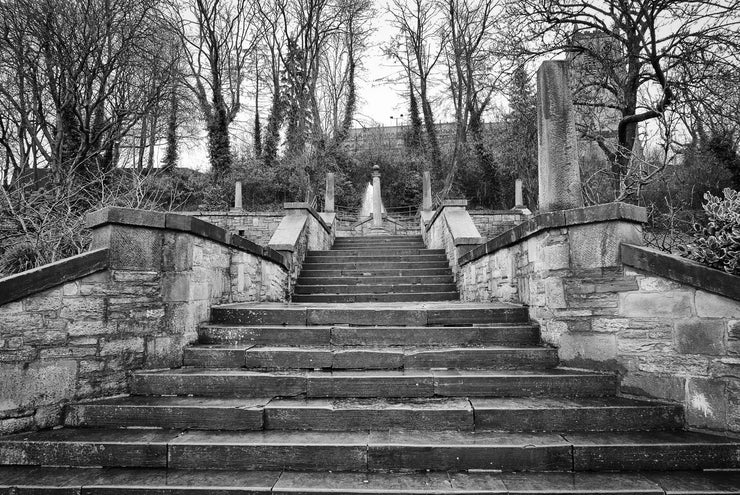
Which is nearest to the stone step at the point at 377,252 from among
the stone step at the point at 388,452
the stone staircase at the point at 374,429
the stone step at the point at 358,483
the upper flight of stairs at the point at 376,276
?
the upper flight of stairs at the point at 376,276

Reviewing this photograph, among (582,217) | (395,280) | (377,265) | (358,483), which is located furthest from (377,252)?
(358,483)

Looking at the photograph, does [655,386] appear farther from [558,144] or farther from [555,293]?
[558,144]

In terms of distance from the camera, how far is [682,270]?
3.14 m

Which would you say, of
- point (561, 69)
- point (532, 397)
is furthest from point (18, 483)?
point (561, 69)

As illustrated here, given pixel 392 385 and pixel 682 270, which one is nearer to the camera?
pixel 682 270

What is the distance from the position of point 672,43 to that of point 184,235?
994cm

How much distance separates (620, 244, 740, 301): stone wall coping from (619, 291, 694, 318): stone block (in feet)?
0.44

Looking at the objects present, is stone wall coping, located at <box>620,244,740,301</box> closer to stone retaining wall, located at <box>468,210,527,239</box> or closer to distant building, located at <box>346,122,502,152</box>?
stone retaining wall, located at <box>468,210,527,239</box>

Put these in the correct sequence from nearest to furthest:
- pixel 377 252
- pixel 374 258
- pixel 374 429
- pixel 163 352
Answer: pixel 374 429, pixel 163 352, pixel 374 258, pixel 377 252

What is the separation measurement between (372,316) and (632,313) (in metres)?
2.55

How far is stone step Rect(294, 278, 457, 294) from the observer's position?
7.02 metres

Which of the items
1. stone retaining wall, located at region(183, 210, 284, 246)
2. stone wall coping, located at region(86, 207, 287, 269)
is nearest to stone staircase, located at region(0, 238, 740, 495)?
stone wall coping, located at region(86, 207, 287, 269)

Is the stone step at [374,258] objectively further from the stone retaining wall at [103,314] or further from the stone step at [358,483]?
the stone step at [358,483]

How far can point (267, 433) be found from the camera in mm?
2922
